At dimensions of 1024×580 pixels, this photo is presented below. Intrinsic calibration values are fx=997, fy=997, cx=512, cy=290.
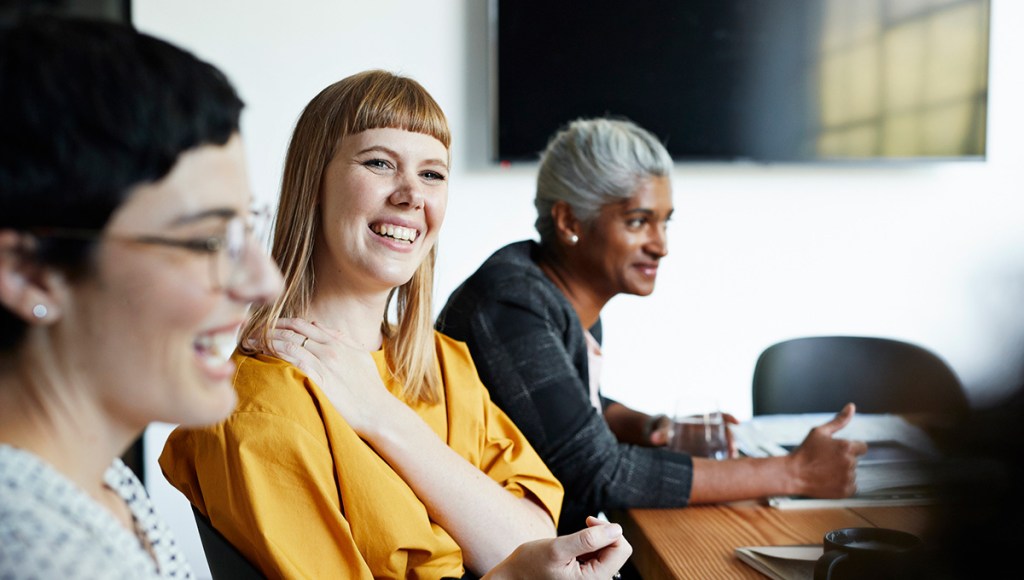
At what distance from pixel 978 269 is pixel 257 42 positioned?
2982 mm

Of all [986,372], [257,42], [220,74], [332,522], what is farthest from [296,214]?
[257,42]

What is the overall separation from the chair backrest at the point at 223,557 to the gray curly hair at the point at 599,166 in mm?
1194

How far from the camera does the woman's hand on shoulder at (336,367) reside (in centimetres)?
136

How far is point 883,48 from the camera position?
3.46 meters

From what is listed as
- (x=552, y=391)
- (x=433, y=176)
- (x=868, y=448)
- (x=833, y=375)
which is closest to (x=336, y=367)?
(x=433, y=176)

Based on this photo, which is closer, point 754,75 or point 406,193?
point 406,193

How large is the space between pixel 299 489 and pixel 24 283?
1.99ft

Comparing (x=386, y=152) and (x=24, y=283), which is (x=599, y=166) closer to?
(x=386, y=152)

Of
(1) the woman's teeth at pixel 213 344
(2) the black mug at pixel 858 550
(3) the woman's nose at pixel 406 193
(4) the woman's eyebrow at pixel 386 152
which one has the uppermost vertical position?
(4) the woman's eyebrow at pixel 386 152

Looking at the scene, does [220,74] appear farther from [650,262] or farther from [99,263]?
[650,262]

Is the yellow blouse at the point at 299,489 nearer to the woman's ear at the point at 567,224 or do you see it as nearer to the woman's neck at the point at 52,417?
the woman's neck at the point at 52,417

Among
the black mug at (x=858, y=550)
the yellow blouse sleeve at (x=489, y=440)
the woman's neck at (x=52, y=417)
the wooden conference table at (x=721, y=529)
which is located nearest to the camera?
the woman's neck at (x=52, y=417)

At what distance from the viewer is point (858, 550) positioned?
1.09 metres

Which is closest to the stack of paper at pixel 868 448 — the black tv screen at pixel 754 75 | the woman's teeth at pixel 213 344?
the woman's teeth at pixel 213 344
